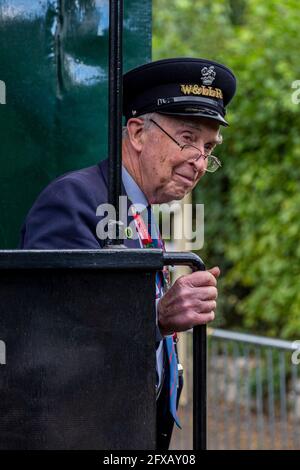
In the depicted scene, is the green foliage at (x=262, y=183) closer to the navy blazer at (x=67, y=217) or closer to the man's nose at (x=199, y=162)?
the man's nose at (x=199, y=162)

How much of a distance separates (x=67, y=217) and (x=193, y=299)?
388 millimetres

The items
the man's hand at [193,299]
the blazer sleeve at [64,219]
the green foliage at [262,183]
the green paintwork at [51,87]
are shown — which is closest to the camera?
the man's hand at [193,299]

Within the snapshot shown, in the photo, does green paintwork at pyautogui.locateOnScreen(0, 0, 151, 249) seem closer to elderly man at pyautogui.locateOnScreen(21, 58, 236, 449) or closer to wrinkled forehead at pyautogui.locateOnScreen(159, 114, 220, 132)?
elderly man at pyautogui.locateOnScreen(21, 58, 236, 449)

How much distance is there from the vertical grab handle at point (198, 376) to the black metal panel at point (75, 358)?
0.42 feet

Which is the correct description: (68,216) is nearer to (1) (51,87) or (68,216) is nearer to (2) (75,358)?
(2) (75,358)

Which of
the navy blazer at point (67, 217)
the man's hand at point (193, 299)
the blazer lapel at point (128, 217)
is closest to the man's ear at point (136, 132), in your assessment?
the blazer lapel at point (128, 217)

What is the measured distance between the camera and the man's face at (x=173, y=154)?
7.91 ft

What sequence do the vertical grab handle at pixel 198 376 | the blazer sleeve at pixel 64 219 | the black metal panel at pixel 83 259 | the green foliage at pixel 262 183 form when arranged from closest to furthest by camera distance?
the black metal panel at pixel 83 259 < the vertical grab handle at pixel 198 376 < the blazer sleeve at pixel 64 219 < the green foliage at pixel 262 183

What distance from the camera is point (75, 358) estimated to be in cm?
171

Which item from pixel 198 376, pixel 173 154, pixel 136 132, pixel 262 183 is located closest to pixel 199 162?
pixel 173 154

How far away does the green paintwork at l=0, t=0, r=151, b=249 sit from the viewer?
107 inches

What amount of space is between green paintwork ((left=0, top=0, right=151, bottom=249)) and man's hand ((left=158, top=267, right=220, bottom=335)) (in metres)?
0.90

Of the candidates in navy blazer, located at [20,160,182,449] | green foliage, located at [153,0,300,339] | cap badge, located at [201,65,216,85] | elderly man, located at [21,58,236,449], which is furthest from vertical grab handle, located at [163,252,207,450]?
green foliage, located at [153,0,300,339]

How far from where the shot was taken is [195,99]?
7.87 feet
